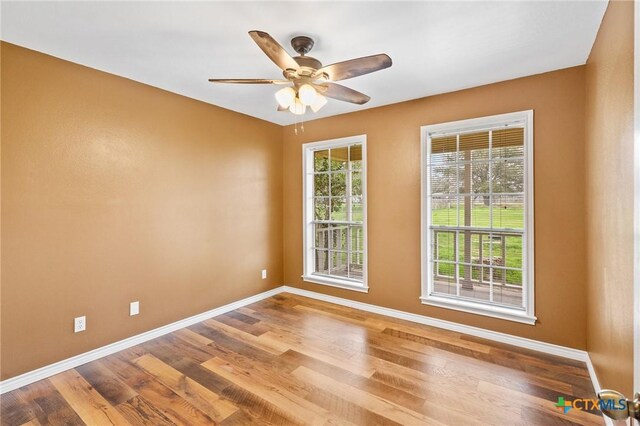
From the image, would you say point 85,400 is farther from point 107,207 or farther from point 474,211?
point 474,211

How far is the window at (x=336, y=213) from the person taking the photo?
4.19m

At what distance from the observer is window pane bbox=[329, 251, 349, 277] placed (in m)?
4.47

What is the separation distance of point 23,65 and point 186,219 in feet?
6.03

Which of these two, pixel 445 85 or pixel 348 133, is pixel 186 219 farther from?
pixel 445 85

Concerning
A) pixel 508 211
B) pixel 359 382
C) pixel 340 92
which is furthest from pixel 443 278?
pixel 340 92

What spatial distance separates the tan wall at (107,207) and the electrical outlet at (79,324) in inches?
1.5

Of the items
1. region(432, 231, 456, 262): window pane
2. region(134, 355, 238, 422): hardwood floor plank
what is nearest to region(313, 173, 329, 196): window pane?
region(432, 231, 456, 262): window pane

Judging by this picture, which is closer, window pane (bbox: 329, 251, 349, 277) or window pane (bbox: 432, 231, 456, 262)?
window pane (bbox: 432, 231, 456, 262)

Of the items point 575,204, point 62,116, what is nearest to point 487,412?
point 575,204

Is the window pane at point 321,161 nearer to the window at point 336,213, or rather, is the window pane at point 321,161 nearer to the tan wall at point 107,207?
the window at point 336,213

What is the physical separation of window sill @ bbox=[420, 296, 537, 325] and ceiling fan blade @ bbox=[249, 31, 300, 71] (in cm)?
284

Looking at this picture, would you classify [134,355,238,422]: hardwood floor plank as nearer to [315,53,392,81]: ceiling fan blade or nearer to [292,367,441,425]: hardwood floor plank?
[292,367,441,425]: hardwood floor plank

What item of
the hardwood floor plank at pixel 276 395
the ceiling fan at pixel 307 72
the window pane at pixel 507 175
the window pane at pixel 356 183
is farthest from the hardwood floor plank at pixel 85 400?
the window pane at pixel 507 175

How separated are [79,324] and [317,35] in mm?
3128
